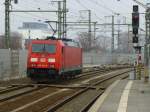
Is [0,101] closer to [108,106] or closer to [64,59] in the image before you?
[108,106]

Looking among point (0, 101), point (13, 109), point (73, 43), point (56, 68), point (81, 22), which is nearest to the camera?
point (13, 109)

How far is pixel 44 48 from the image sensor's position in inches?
1247

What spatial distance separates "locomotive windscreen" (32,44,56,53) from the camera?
1239 inches

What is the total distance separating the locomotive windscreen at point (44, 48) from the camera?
31.5 meters

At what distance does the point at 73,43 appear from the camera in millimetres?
35969

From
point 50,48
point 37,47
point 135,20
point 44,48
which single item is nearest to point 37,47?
point 37,47

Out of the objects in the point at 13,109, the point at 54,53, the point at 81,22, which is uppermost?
the point at 81,22

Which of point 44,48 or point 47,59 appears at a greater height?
point 44,48

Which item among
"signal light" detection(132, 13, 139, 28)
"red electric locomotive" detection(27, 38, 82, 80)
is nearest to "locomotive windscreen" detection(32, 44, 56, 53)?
"red electric locomotive" detection(27, 38, 82, 80)

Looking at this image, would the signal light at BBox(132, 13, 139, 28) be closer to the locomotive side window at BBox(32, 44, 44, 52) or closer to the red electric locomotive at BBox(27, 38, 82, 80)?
the red electric locomotive at BBox(27, 38, 82, 80)

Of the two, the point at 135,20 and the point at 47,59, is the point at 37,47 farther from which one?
the point at 135,20

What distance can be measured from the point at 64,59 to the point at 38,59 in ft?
6.06

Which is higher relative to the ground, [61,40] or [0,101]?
[61,40]

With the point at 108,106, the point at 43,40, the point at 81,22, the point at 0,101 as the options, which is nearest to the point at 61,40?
the point at 43,40
